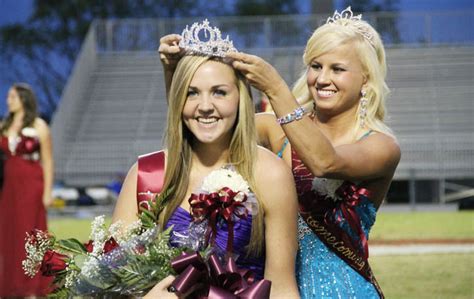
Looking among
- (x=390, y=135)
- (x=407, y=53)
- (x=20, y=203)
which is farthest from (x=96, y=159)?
(x=390, y=135)

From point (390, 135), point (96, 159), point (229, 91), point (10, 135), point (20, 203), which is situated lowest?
point (96, 159)

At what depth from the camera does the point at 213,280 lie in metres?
3.09

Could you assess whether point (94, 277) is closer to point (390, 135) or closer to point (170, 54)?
point (170, 54)

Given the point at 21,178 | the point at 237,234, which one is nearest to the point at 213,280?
the point at 237,234

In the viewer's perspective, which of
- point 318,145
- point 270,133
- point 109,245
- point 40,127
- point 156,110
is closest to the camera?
point 109,245

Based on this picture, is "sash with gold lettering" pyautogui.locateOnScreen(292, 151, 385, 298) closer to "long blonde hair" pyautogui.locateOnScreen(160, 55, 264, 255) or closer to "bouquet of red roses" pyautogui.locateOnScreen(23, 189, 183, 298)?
"long blonde hair" pyautogui.locateOnScreen(160, 55, 264, 255)

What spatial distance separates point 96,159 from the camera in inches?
1172

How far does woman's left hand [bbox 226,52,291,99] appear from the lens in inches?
132

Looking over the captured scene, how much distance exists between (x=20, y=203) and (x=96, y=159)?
19364mm

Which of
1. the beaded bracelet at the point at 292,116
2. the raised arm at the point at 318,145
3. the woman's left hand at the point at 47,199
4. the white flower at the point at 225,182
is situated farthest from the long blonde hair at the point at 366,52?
the woman's left hand at the point at 47,199

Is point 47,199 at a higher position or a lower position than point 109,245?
lower

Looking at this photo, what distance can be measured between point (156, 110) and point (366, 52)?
28.8 metres

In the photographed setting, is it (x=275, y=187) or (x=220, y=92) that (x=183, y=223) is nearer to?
(x=275, y=187)

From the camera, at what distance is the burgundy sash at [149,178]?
340cm
